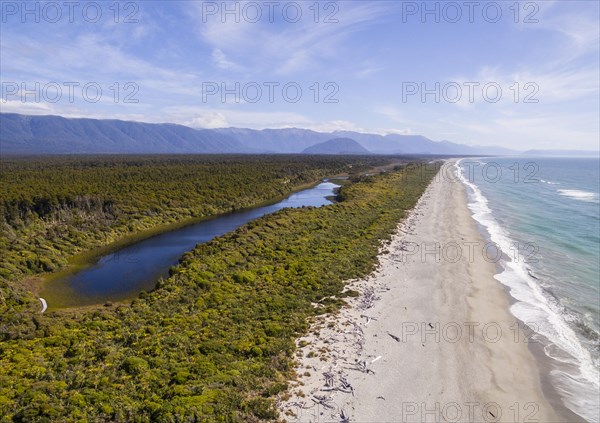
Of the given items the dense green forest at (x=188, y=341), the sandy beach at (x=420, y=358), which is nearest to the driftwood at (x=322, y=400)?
the sandy beach at (x=420, y=358)

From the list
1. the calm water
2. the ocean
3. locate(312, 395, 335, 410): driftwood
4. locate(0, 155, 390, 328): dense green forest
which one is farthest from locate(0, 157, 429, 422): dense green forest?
the ocean

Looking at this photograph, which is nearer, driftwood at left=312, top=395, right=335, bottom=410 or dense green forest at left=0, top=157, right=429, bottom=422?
dense green forest at left=0, top=157, right=429, bottom=422

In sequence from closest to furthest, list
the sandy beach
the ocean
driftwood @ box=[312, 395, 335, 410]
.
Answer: driftwood @ box=[312, 395, 335, 410] < the sandy beach < the ocean

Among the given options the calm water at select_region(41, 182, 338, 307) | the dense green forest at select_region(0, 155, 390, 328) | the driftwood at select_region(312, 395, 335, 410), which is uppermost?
the dense green forest at select_region(0, 155, 390, 328)

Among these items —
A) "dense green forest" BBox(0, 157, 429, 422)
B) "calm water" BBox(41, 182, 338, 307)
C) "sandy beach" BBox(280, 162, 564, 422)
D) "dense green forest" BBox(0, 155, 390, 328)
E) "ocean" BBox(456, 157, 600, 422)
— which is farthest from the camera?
"dense green forest" BBox(0, 155, 390, 328)

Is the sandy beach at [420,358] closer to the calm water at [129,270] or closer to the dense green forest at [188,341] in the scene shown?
the dense green forest at [188,341]

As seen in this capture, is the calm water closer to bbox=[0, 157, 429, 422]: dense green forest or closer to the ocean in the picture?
bbox=[0, 157, 429, 422]: dense green forest

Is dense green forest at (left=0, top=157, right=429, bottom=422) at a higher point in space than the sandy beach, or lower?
higher
